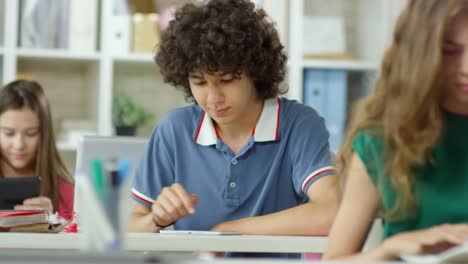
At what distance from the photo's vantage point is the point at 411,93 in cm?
126

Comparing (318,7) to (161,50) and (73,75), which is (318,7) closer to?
(73,75)

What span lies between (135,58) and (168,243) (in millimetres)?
2041

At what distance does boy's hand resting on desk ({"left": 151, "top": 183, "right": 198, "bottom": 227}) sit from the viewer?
186 cm

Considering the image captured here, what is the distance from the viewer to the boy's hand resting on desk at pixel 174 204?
6.10 ft

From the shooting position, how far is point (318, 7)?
3949 millimetres

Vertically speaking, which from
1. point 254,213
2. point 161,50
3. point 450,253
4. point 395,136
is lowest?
point 254,213

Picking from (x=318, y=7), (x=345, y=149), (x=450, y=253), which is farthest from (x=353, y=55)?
(x=450, y=253)

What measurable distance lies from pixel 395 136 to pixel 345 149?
118 millimetres

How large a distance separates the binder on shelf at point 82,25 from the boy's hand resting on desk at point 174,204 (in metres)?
1.81

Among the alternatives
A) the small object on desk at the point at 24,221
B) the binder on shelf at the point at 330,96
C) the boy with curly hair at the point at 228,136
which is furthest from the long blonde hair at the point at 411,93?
the binder on shelf at the point at 330,96

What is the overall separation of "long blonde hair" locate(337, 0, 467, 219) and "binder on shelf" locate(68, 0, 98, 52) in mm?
2452

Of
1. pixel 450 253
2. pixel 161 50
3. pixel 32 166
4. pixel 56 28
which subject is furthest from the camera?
pixel 56 28

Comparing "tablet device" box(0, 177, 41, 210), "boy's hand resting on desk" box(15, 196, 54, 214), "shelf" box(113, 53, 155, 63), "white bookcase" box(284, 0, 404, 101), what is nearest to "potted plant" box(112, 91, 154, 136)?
"shelf" box(113, 53, 155, 63)

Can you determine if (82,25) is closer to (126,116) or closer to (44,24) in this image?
(44,24)
